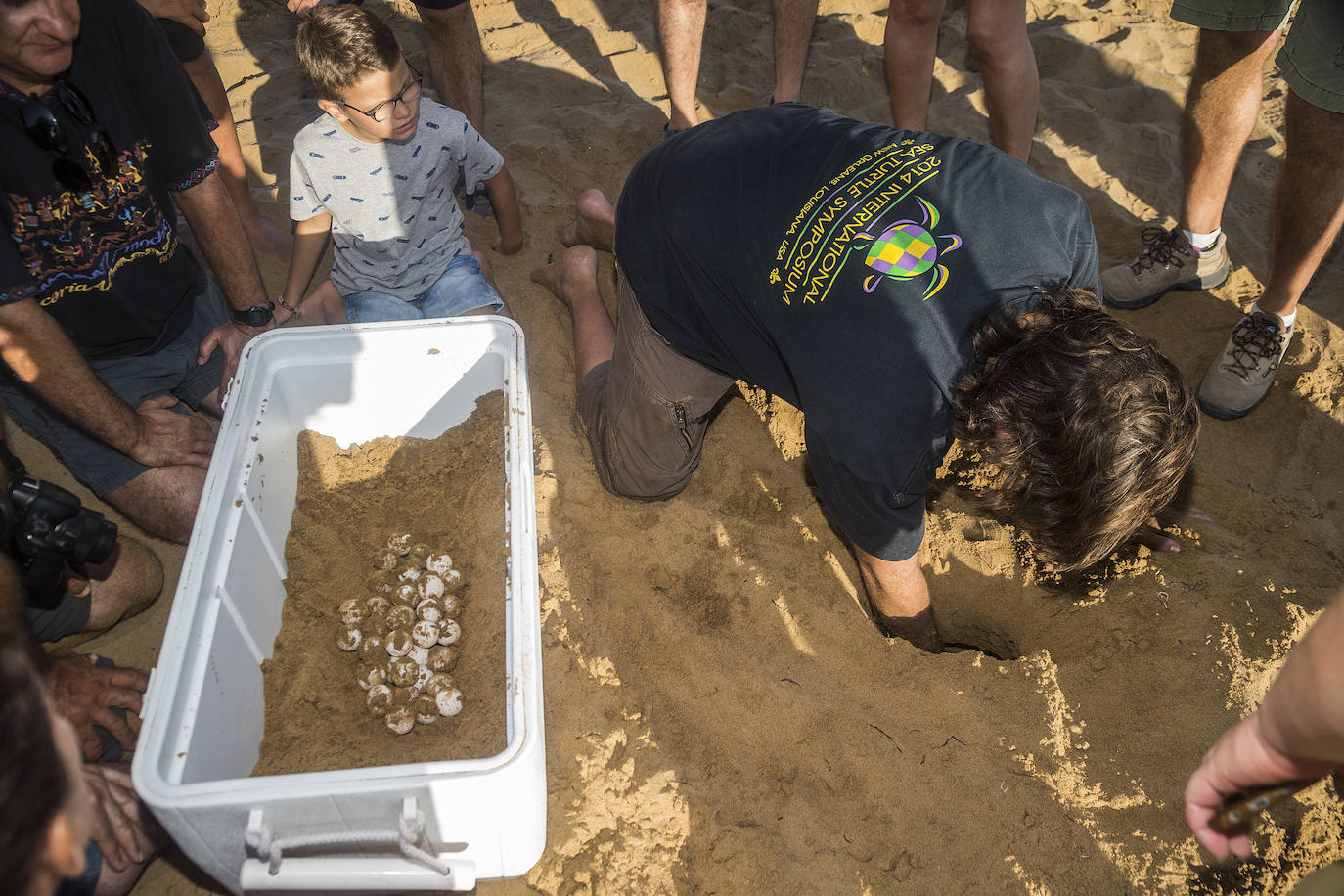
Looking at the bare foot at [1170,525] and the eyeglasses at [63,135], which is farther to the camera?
the bare foot at [1170,525]

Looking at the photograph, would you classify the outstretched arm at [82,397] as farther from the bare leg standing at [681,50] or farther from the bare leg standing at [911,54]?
the bare leg standing at [911,54]

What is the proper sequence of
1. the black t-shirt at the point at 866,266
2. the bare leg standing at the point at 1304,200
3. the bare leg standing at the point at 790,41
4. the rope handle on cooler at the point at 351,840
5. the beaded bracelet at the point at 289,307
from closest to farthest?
the rope handle on cooler at the point at 351,840
the black t-shirt at the point at 866,266
the bare leg standing at the point at 1304,200
the beaded bracelet at the point at 289,307
the bare leg standing at the point at 790,41

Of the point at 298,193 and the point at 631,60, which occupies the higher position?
the point at 298,193

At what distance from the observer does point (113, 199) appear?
7.07ft

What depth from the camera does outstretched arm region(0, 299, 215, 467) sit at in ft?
6.34

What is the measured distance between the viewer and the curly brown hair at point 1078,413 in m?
1.43

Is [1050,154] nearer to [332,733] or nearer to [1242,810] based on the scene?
[1242,810]

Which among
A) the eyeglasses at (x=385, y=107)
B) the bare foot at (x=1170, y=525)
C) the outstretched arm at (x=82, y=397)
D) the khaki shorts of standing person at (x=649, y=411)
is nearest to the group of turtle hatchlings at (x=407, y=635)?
the khaki shorts of standing person at (x=649, y=411)

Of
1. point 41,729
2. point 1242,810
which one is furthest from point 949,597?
point 41,729

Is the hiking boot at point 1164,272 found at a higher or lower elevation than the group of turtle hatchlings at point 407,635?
lower

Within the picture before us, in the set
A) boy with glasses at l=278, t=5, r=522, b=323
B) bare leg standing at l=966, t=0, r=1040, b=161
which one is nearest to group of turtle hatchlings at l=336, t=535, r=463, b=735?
boy with glasses at l=278, t=5, r=522, b=323

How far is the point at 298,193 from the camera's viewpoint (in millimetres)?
2531

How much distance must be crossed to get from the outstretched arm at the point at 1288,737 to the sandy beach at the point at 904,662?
632 millimetres

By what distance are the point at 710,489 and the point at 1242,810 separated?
1.54 m
